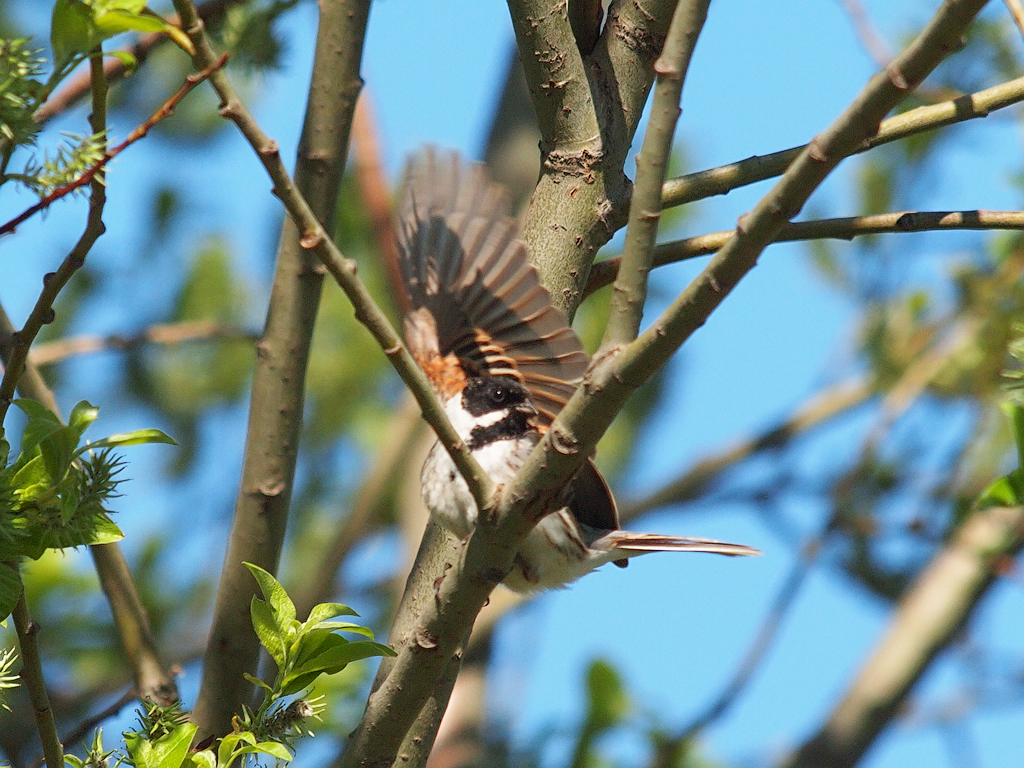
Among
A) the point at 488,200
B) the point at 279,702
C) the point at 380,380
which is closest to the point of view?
the point at 279,702

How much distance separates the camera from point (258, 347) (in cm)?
173

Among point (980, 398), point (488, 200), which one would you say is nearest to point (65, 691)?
point (488, 200)

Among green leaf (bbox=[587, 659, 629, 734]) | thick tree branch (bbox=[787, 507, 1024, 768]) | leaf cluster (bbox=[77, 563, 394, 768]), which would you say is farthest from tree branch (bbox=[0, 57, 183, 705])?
thick tree branch (bbox=[787, 507, 1024, 768])

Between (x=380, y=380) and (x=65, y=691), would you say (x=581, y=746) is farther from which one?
(x=380, y=380)

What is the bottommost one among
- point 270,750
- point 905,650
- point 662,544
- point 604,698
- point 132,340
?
point 905,650

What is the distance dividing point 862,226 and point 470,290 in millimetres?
673

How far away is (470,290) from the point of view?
1899 millimetres

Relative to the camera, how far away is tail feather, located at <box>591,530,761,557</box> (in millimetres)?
1950

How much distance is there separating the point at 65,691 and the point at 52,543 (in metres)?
2.44

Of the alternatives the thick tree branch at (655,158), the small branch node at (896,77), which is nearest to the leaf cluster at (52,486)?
the thick tree branch at (655,158)

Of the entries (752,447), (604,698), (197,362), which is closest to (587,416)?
(604,698)

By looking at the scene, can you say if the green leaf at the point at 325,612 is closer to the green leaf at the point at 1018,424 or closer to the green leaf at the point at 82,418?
the green leaf at the point at 82,418

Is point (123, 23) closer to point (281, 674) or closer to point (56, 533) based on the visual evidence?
point (56, 533)

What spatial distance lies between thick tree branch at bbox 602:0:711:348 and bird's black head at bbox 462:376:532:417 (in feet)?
2.48
